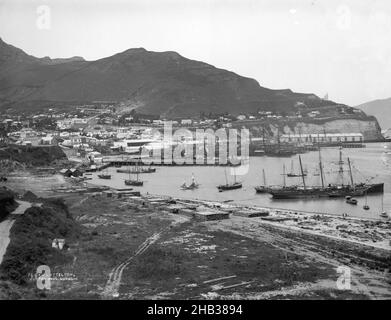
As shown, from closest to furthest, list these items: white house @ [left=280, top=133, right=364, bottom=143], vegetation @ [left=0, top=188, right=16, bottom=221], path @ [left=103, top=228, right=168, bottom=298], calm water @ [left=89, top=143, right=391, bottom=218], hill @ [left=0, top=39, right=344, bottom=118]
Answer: path @ [left=103, top=228, right=168, bottom=298]
vegetation @ [left=0, top=188, right=16, bottom=221]
calm water @ [left=89, top=143, right=391, bottom=218]
white house @ [left=280, top=133, right=364, bottom=143]
hill @ [left=0, top=39, right=344, bottom=118]

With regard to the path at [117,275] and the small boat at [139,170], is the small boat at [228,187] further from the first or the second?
the path at [117,275]

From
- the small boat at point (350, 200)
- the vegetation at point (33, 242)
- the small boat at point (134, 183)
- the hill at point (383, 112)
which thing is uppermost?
the hill at point (383, 112)

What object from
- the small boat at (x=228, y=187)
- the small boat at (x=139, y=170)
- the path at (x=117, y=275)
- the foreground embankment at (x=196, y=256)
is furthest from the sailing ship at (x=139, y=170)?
the path at (x=117, y=275)

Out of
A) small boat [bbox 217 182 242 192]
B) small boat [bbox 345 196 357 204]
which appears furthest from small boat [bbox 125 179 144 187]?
small boat [bbox 345 196 357 204]

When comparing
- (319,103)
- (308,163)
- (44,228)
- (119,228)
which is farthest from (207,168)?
(319,103)

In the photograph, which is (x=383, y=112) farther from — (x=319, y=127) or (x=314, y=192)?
(x=314, y=192)

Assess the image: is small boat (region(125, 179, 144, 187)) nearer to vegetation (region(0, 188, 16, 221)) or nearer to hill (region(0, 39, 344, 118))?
vegetation (region(0, 188, 16, 221))
